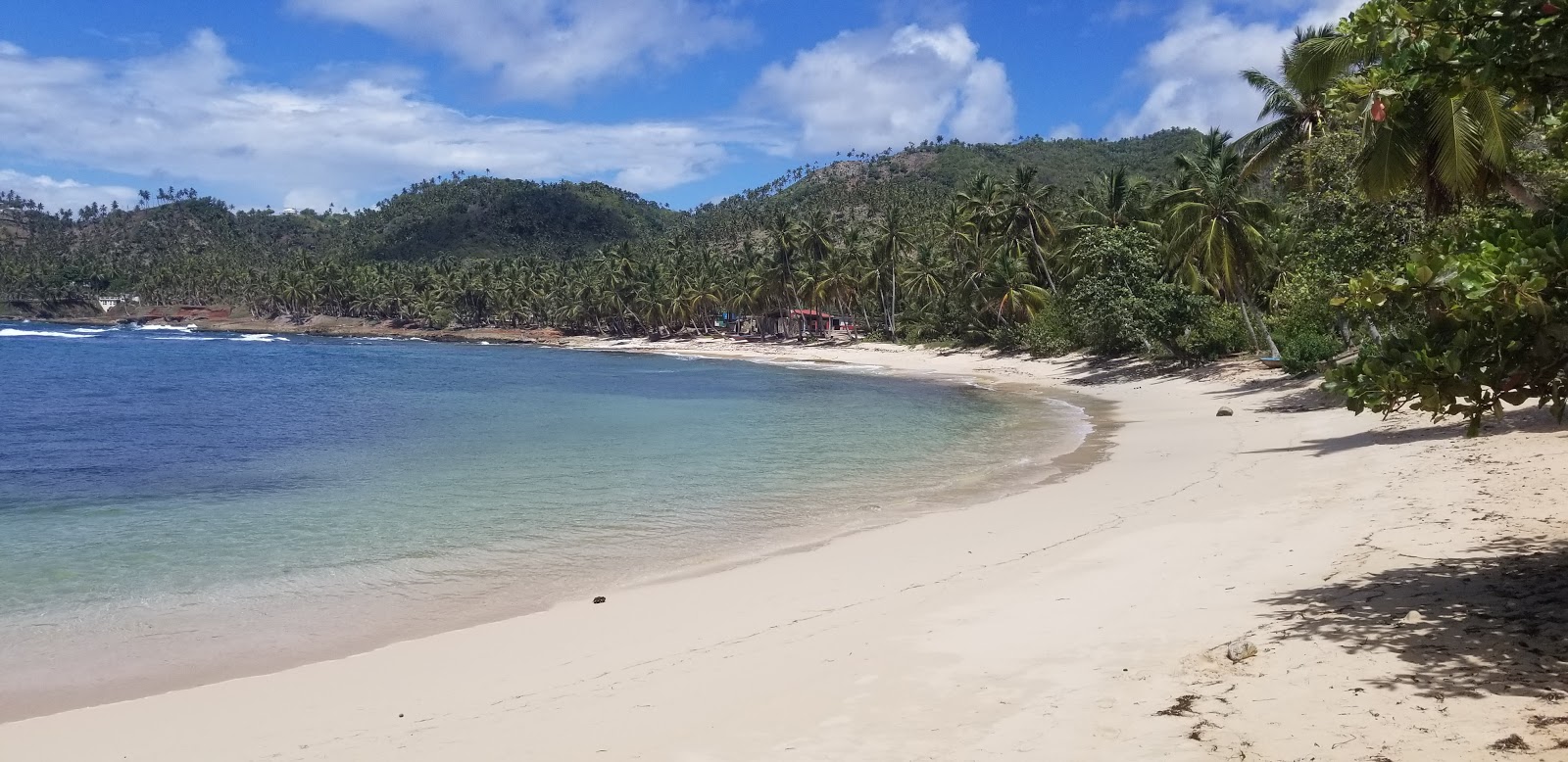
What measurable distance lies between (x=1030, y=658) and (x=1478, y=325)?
3.55m

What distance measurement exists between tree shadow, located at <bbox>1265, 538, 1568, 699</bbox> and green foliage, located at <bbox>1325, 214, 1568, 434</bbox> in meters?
1.38

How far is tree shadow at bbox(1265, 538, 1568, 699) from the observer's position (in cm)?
540

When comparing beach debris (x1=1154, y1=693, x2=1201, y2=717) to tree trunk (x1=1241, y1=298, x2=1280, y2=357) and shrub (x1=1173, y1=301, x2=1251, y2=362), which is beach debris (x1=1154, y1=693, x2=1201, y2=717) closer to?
tree trunk (x1=1241, y1=298, x2=1280, y2=357)

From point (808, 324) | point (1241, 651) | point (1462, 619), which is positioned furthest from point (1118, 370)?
point (808, 324)

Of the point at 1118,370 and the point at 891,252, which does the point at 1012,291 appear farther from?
the point at 891,252

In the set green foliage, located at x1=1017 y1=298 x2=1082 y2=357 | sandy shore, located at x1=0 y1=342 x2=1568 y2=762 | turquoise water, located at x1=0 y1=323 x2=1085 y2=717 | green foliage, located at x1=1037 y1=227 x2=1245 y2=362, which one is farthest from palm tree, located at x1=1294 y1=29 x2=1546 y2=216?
green foliage, located at x1=1017 y1=298 x2=1082 y2=357

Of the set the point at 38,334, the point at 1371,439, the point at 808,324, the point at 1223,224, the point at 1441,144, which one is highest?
the point at 1223,224

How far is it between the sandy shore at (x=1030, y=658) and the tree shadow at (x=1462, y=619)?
0.09 feet

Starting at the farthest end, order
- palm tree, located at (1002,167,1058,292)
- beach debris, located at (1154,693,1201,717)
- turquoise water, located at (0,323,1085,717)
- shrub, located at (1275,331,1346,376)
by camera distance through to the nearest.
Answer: palm tree, located at (1002,167,1058,292), shrub, located at (1275,331,1346,376), turquoise water, located at (0,323,1085,717), beach debris, located at (1154,693,1201,717)

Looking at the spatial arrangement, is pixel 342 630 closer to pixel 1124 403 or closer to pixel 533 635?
pixel 533 635

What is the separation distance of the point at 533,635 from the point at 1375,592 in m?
7.34

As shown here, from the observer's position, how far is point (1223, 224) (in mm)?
33094

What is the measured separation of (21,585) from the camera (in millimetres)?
11719

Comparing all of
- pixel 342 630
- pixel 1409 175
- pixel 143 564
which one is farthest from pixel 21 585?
pixel 1409 175
